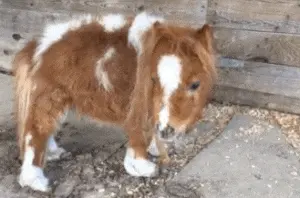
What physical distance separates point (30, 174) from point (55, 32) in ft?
3.00

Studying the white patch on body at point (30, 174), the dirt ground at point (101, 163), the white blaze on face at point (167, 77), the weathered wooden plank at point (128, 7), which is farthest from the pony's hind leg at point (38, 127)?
the weathered wooden plank at point (128, 7)

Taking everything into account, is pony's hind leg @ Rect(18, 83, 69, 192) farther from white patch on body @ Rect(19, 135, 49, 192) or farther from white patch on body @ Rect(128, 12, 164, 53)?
white patch on body @ Rect(128, 12, 164, 53)

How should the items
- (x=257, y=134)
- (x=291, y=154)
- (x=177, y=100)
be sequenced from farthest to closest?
(x=257, y=134)
(x=291, y=154)
(x=177, y=100)

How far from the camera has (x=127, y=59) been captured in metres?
3.02

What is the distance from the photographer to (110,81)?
3.05 meters

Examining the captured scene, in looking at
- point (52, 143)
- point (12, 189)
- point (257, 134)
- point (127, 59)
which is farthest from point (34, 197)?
point (257, 134)

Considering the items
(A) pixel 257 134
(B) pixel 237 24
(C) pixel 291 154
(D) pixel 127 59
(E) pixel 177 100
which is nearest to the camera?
(E) pixel 177 100

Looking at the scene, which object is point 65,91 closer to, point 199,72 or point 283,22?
point 199,72

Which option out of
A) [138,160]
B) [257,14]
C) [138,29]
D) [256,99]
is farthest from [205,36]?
[256,99]

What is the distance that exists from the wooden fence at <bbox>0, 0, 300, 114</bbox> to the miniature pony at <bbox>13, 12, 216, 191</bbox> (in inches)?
44.8

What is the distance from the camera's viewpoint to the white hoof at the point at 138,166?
3223 millimetres

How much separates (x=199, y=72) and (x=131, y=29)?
1.80ft

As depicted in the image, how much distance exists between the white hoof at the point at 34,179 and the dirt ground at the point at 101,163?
4 centimetres

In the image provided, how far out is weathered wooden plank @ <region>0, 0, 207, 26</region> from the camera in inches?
164
